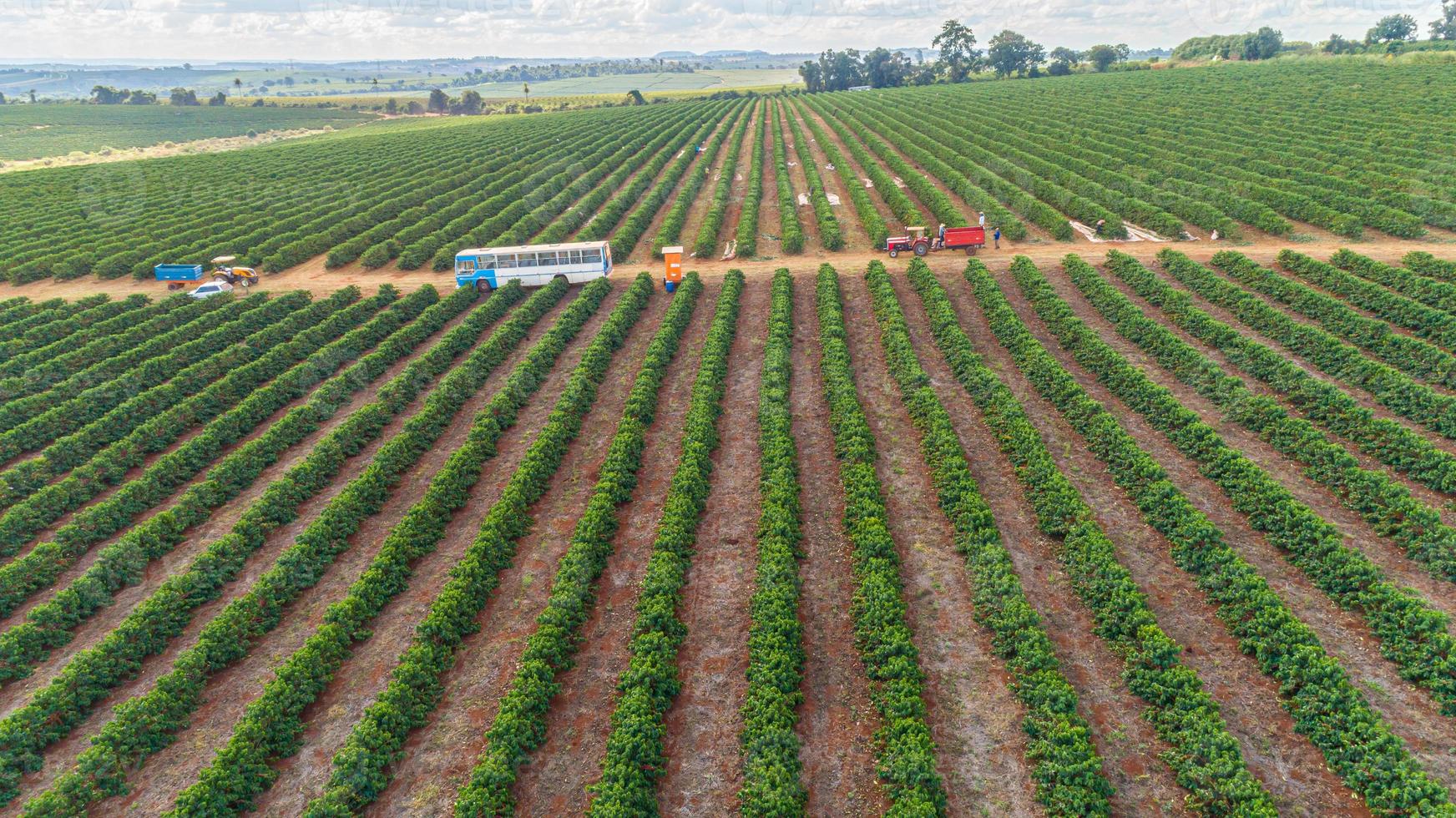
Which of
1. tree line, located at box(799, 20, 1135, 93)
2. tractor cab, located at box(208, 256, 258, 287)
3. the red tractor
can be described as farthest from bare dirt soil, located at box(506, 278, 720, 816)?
tree line, located at box(799, 20, 1135, 93)

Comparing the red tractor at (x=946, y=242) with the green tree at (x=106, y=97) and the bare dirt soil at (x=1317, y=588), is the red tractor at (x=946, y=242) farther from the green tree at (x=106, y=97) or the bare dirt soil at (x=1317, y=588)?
A: the green tree at (x=106, y=97)

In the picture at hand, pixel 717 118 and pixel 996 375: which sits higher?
pixel 717 118

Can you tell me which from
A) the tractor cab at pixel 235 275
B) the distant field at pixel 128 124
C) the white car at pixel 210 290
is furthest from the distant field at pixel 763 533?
the distant field at pixel 128 124

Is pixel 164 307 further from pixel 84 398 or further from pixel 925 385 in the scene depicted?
pixel 925 385

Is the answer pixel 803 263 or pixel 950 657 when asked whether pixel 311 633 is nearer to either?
pixel 950 657

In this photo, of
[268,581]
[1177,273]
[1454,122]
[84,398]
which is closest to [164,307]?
[84,398]

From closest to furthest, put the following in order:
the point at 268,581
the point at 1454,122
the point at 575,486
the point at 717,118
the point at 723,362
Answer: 1. the point at 268,581
2. the point at 575,486
3. the point at 723,362
4. the point at 1454,122
5. the point at 717,118

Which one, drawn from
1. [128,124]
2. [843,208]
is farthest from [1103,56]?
[128,124]

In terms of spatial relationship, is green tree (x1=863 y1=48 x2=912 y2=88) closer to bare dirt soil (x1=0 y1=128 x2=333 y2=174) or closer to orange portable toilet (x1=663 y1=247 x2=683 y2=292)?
bare dirt soil (x1=0 y1=128 x2=333 y2=174)
